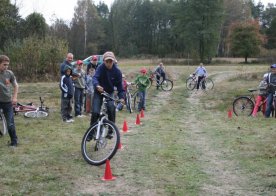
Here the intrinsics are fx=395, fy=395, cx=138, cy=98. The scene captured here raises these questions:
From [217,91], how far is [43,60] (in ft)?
37.7

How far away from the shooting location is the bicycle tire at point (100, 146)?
6570mm

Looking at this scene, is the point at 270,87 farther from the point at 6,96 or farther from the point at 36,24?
the point at 36,24

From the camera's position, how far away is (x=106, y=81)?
7.41 metres

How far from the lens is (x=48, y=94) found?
19828mm

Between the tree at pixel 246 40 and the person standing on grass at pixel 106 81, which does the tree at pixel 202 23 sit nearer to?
the tree at pixel 246 40

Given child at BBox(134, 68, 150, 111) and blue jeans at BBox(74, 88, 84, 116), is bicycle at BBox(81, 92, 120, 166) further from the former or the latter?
child at BBox(134, 68, 150, 111)

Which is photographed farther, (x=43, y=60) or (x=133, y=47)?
(x=133, y=47)

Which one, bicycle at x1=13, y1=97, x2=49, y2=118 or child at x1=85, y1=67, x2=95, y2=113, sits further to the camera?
child at x1=85, y1=67, x2=95, y2=113

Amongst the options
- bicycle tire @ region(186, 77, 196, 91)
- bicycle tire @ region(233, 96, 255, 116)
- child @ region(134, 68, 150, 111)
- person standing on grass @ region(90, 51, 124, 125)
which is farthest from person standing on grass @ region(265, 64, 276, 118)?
bicycle tire @ region(186, 77, 196, 91)

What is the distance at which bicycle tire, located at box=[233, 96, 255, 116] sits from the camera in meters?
14.2

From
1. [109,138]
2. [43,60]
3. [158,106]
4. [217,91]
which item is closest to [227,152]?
[109,138]

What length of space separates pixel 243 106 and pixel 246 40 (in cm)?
4845

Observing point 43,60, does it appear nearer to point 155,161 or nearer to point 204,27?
point 155,161

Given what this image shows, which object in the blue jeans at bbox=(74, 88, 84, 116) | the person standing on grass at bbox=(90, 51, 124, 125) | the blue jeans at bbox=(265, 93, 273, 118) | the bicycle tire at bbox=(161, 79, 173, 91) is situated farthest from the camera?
the bicycle tire at bbox=(161, 79, 173, 91)
